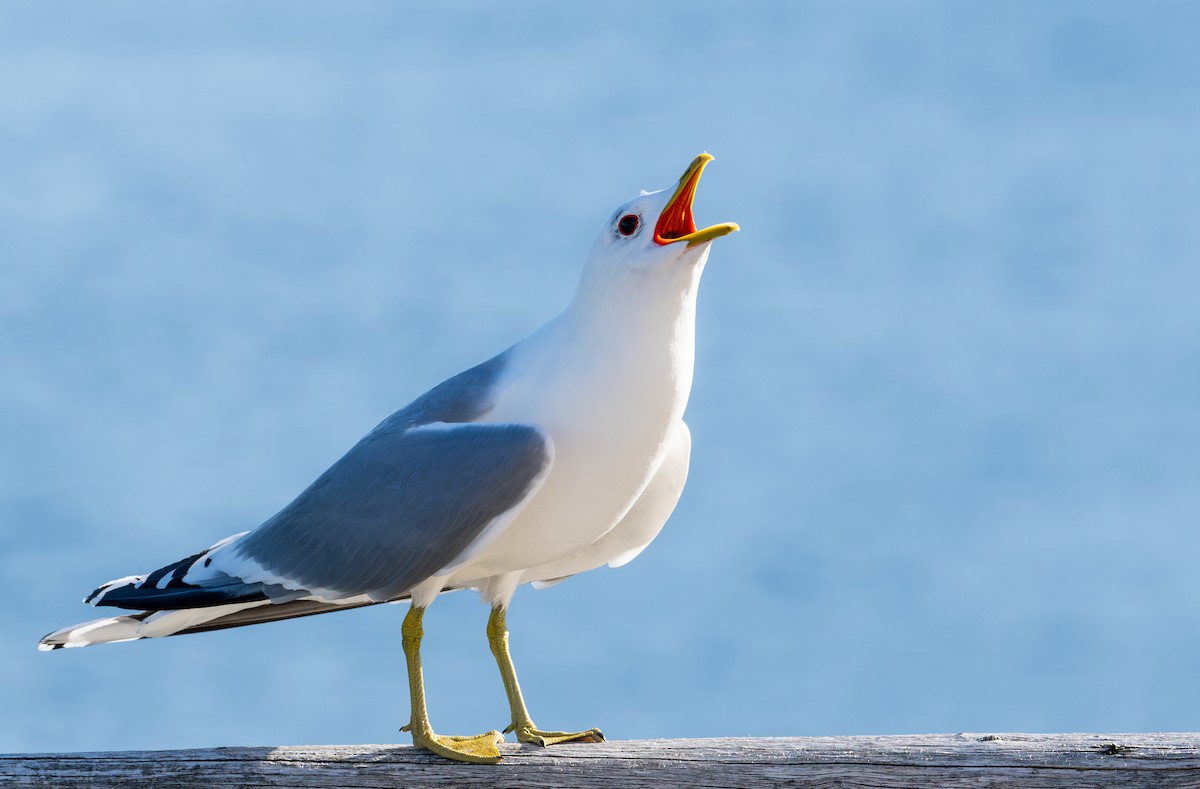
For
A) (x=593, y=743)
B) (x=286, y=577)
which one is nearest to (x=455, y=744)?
(x=593, y=743)

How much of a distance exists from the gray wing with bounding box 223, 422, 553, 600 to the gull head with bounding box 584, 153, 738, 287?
0.54 meters

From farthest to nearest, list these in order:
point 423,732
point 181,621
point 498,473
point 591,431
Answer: point 181,621
point 423,732
point 591,431
point 498,473

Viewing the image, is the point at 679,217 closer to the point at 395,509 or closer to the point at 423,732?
the point at 395,509

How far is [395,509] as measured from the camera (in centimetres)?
438

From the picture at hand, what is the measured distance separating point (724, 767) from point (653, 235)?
5.00ft

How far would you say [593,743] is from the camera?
4.54 metres

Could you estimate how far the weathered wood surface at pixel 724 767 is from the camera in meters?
4.20

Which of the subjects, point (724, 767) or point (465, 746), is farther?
point (465, 746)

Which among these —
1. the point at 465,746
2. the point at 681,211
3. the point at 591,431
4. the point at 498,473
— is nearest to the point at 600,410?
the point at 591,431

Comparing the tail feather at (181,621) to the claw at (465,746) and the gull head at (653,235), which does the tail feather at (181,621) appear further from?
the gull head at (653,235)

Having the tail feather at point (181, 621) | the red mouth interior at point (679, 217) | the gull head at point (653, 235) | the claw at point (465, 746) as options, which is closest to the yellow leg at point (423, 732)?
the claw at point (465, 746)

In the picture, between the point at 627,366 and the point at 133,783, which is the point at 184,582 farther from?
the point at 627,366

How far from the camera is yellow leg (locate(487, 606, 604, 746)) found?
15.2 feet

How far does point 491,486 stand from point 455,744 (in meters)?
0.80
